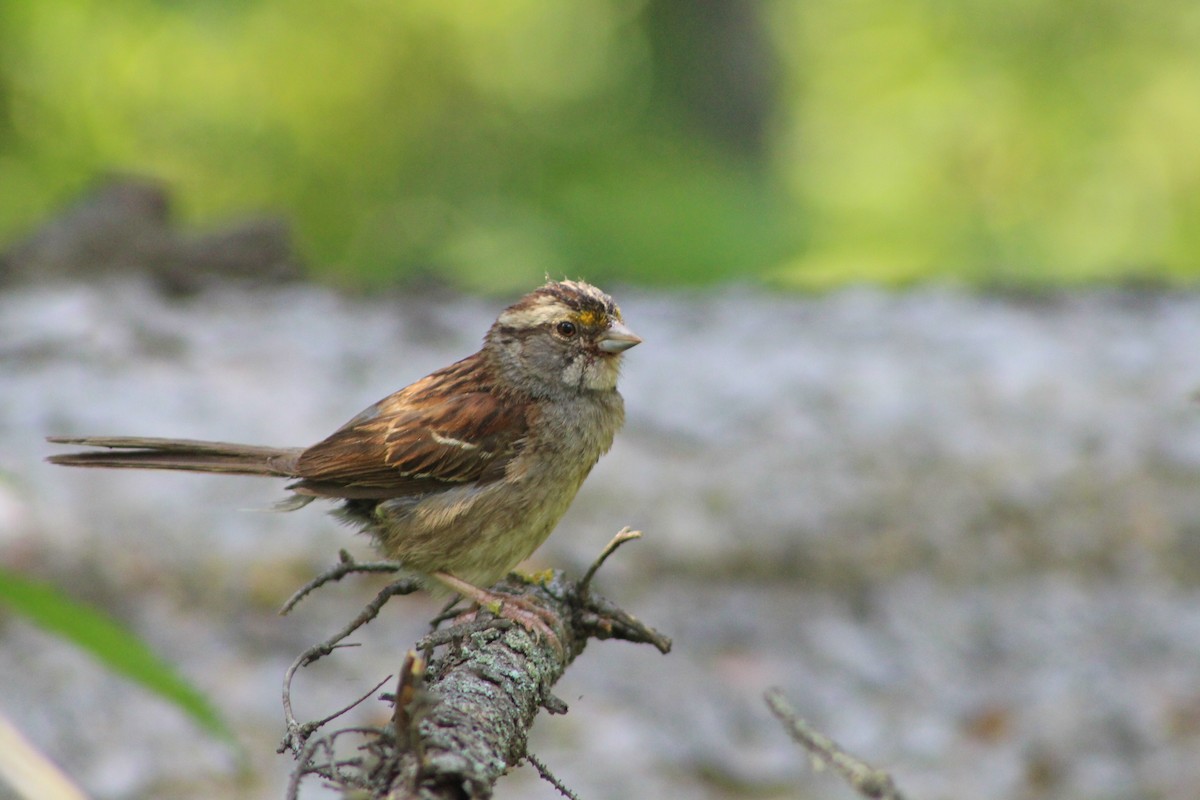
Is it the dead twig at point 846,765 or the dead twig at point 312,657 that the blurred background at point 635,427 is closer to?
the dead twig at point 312,657

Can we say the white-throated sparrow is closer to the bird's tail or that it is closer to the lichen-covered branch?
the bird's tail

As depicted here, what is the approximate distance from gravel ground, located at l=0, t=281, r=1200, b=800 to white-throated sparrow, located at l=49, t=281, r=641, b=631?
5.34ft

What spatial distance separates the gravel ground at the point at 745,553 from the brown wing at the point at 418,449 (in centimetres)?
163

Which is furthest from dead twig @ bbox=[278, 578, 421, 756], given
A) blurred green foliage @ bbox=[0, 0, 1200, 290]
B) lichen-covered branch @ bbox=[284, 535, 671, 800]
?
blurred green foliage @ bbox=[0, 0, 1200, 290]

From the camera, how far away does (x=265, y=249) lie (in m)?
7.24

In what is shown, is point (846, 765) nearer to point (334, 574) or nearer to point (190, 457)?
point (334, 574)

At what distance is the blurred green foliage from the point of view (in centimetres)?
839

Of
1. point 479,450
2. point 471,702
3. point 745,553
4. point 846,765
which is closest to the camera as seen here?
point 846,765

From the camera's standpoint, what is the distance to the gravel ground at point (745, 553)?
5.37 m

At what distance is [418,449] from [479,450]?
174mm

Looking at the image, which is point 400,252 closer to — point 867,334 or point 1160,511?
point 867,334

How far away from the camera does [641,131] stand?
33.2 ft

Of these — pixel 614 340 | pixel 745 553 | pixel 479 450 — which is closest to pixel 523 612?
pixel 479 450

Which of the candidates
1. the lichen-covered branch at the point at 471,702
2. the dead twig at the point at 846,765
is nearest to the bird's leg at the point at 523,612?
the lichen-covered branch at the point at 471,702
